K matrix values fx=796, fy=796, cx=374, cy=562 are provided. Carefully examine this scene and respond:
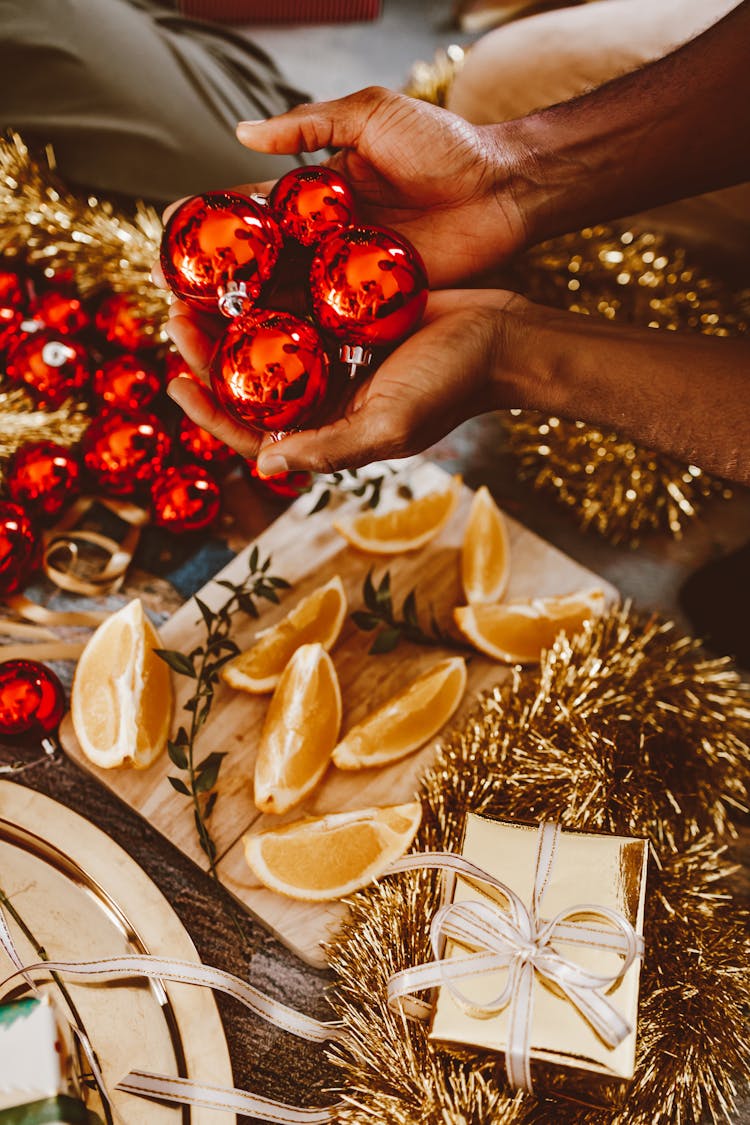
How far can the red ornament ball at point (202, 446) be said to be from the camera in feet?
3.87

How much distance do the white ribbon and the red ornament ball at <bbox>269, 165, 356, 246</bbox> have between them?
72 centimetres

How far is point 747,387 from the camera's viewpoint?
93 centimetres

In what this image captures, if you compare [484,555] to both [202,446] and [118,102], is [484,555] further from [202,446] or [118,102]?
[118,102]

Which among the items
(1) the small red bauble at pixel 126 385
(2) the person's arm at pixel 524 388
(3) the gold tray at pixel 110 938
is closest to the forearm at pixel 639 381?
(2) the person's arm at pixel 524 388

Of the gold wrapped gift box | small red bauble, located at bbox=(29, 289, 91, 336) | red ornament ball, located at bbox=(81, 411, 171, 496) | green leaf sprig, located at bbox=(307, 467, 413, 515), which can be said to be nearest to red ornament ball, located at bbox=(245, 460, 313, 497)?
green leaf sprig, located at bbox=(307, 467, 413, 515)

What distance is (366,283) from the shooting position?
2.75 feet

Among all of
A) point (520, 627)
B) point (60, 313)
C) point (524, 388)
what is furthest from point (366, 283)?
point (60, 313)

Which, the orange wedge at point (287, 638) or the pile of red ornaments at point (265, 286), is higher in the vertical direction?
the pile of red ornaments at point (265, 286)

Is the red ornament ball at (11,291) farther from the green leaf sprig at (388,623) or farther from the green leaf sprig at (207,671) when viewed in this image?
the green leaf sprig at (388,623)

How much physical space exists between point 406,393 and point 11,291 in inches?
27.9

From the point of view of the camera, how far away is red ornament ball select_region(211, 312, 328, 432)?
82cm

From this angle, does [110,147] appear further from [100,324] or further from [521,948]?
[521,948]

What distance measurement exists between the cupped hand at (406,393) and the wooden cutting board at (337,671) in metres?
0.21

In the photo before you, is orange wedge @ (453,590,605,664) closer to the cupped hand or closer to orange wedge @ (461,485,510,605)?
orange wedge @ (461,485,510,605)
